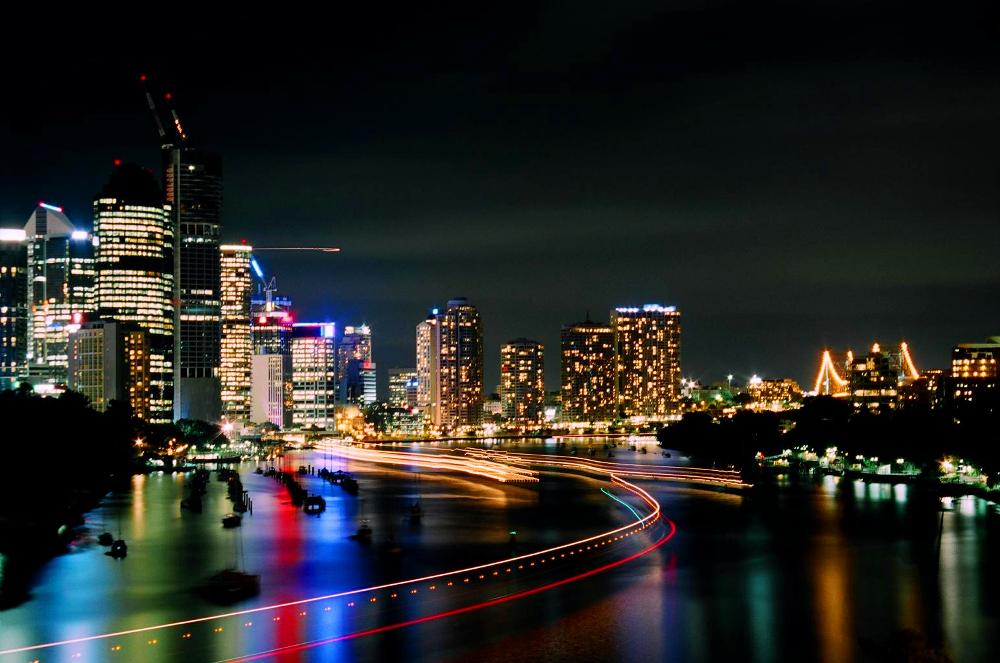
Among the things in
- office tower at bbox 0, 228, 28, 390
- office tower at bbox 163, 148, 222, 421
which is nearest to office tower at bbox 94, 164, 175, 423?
office tower at bbox 163, 148, 222, 421

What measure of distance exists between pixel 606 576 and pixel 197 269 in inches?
6097

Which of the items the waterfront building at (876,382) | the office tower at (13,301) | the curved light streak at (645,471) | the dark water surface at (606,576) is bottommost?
the dark water surface at (606,576)

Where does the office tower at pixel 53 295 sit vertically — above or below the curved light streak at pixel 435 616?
above

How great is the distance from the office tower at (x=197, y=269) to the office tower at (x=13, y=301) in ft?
99.7

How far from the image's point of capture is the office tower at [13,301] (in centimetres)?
19238

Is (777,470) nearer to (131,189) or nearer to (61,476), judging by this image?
(61,476)

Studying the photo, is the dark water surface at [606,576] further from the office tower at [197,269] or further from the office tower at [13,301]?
the office tower at [13,301]

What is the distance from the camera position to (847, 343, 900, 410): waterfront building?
18712cm

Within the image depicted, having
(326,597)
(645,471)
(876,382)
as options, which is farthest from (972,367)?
(326,597)

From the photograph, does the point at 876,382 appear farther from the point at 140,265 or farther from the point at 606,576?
the point at 606,576

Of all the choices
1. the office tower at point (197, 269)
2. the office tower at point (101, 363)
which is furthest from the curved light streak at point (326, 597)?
the office tower at point (197, 269)

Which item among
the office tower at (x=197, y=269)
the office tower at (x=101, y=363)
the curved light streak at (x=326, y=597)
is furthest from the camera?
the office tower at (x=197, y=269)

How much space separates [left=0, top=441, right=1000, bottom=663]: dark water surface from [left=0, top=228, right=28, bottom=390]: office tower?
135087 millimetres

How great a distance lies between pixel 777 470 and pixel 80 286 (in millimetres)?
134727
